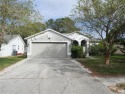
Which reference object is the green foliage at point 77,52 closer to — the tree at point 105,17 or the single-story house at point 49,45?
the single-story house at point 49,45

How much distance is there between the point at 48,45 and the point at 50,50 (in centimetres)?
77

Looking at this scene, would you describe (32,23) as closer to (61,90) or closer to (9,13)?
(9,13)

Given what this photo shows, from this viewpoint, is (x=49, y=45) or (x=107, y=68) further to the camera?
(x=49, y=45)

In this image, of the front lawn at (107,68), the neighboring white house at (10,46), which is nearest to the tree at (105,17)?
the front lawn at (107,68)

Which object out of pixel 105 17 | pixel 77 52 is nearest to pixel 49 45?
pixel 77 52

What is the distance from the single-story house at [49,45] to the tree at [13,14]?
39.6 ft

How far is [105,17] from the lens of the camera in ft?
70.1

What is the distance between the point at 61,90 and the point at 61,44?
24.2 meters

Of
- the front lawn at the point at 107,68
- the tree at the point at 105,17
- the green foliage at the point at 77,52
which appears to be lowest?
the front lawn at the point at 107,68

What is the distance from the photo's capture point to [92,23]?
22.0 meters

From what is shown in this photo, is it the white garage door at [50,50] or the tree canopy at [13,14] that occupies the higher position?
the tree canopy at [13,14]

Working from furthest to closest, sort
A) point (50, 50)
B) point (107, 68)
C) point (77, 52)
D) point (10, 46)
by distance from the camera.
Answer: point (10, 46) < point (50, 50) < point (77, 52) < point (107, 68)

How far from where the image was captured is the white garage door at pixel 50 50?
112ft

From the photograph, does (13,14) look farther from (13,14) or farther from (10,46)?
(10,46)
